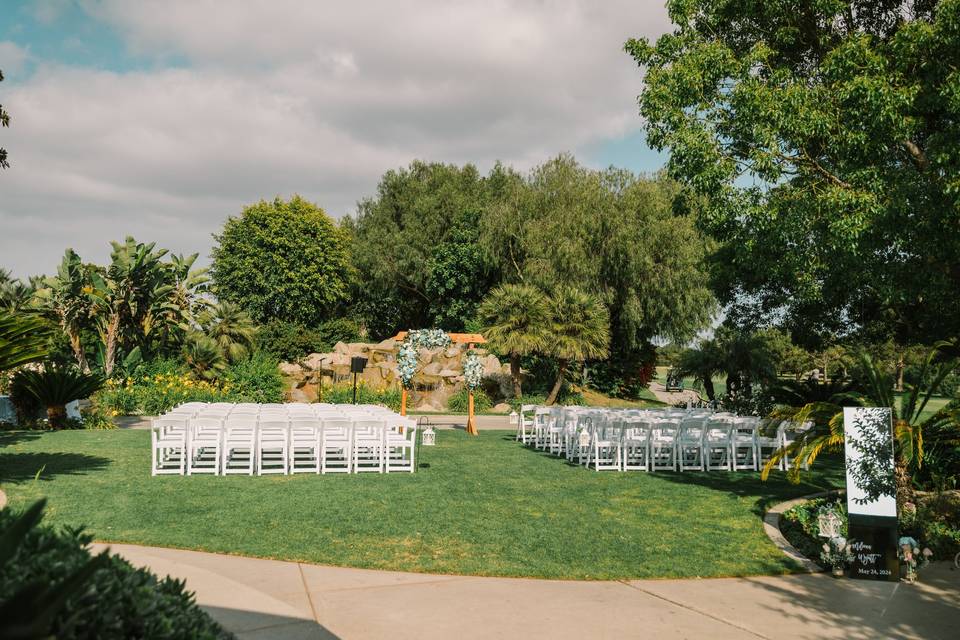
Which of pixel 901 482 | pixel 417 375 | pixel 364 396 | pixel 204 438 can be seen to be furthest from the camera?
pixel 417 375

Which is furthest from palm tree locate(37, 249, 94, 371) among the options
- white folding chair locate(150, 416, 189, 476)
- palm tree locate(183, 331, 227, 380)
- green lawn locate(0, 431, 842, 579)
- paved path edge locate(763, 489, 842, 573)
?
paved path edge locate(763, 489, 842, 573)

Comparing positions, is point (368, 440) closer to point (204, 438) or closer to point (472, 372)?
point (204, 438)

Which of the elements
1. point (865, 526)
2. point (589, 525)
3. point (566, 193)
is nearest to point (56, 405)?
point (589, 525)

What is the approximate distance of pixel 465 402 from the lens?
1235 inches

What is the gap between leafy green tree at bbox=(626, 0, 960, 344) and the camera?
434 inches

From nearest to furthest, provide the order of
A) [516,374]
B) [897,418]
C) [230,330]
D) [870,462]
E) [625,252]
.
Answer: [870,462] < [897,418] < [230,330] < [516,374] < [625,252]

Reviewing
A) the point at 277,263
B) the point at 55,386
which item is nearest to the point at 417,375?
the point at 55,386

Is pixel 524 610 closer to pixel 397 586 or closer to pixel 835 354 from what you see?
pixel 397 586

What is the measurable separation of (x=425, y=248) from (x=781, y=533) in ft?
134

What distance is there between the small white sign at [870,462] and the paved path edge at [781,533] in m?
0.70

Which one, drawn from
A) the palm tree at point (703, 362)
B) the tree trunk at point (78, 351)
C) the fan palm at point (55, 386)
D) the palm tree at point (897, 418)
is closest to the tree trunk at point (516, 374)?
the palm tree at point (703, 362)

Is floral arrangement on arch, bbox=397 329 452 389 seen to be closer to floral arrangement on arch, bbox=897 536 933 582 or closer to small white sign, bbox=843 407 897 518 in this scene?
small white sign, bbox=843 407 897 518

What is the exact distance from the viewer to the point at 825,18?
1364cm

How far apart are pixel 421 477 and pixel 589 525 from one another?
410 centimetres
